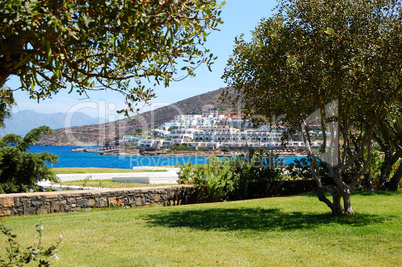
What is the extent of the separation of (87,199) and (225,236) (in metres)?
5.29

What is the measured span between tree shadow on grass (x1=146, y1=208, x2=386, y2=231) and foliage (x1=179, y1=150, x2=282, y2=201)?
2610mm

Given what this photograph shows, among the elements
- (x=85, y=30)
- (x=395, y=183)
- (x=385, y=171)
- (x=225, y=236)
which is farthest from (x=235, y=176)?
(x=85, y=30)

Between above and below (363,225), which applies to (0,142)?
above

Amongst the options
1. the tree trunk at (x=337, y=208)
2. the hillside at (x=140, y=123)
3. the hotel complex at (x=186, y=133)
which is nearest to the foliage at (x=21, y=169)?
the tree trunk at (x=337, y=208)

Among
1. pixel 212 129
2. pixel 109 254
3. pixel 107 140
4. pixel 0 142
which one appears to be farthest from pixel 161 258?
pixel 107 140

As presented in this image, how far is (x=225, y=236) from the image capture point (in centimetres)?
797

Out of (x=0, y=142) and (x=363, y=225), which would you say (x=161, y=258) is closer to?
(x=363, y=225)

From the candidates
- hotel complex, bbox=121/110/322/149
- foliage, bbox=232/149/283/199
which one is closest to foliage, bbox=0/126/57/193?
foliage, bbox=232/149/283/199

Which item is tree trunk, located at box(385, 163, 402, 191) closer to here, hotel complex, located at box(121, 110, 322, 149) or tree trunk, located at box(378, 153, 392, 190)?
tree trunk, located at box(378, 153, 392, 190)

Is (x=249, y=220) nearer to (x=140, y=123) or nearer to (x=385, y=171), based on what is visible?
(x=385, y=171)

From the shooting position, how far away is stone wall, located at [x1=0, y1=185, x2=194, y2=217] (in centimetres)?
1029

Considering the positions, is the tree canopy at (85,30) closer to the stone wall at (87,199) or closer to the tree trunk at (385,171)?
the stone wall at (87,199)

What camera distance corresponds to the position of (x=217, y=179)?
13430mm

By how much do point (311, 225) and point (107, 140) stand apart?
94446mm
